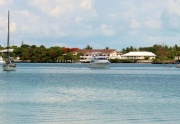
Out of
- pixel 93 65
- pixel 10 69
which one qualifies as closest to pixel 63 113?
pixel 10 69

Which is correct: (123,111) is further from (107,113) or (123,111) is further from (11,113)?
(11,113)

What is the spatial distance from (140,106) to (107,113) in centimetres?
453

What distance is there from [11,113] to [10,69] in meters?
67.0

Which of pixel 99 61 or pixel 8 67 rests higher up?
pixel 99 61

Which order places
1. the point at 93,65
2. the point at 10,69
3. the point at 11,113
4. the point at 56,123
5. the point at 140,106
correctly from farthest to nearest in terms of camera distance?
1. the point at 93,65
2. the point at 10,69
3. the point at 140,106
4. the point at 11,113
5. the point at 56,123

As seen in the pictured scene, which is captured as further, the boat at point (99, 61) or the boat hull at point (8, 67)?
the boat at point (99, 61)

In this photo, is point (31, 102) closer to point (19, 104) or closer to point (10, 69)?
point (19, 104)

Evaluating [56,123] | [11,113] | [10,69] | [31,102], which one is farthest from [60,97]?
[10,69]

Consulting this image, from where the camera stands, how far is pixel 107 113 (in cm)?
3158

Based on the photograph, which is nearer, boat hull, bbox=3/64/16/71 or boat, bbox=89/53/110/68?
boat hull, bbox=3/64/16/71

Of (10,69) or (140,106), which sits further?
(10,69)

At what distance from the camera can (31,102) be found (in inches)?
1487

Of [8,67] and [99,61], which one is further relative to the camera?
[99,61]

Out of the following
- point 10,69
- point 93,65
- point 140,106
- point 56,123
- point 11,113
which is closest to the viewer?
point 56,123
